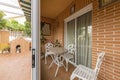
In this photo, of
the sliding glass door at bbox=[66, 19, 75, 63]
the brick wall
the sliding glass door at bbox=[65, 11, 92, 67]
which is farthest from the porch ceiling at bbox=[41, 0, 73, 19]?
the brick wall

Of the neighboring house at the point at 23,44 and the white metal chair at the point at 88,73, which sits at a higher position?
the neighboring house at the point at 23,44

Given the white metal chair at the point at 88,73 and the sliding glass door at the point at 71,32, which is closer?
the white metal chair at the point at 88,73

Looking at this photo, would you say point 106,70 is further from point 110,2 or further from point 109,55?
point 110,2

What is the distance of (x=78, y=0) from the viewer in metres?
3.91

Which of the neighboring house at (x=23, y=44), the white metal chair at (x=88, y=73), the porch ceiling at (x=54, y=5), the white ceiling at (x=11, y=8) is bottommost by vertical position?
the white metal chair at (x=88, y=73)

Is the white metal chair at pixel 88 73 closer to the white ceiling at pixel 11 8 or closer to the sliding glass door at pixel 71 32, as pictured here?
the white ceiling at pixel 11 8

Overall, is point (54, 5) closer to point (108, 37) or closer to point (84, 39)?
point (84, 39)

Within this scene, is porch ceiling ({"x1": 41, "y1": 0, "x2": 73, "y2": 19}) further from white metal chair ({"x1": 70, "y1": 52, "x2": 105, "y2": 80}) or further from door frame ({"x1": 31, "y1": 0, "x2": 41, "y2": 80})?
door frame ({"x1": 31, "y1": 0, "x2": 41, "y2": 80})

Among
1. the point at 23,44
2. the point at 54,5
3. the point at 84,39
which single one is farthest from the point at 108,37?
the point at 54,5

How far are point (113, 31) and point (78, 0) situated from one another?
2.18 meters

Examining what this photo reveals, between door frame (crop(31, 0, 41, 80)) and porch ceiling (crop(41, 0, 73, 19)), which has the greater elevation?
porch ceiling (crop(41, 0, 73, 19))

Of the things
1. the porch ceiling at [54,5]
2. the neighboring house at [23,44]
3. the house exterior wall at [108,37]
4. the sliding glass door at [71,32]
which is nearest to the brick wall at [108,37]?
the house exterior wall at [108,37]

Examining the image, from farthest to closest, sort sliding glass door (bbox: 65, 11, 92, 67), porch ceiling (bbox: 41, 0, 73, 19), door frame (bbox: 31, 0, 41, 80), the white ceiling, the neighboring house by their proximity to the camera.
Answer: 1. porch ceiling (bbox: 41, 0, 73, 19)
2. sliding glass door (bbox: 65, 11, 92, 67)
3. the white ceiling
4. the neighboring house
5. door frame (bbox: 31, 0, 41, 80)

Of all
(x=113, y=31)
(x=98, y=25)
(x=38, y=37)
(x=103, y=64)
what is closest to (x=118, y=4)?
(x=113, y=31)
